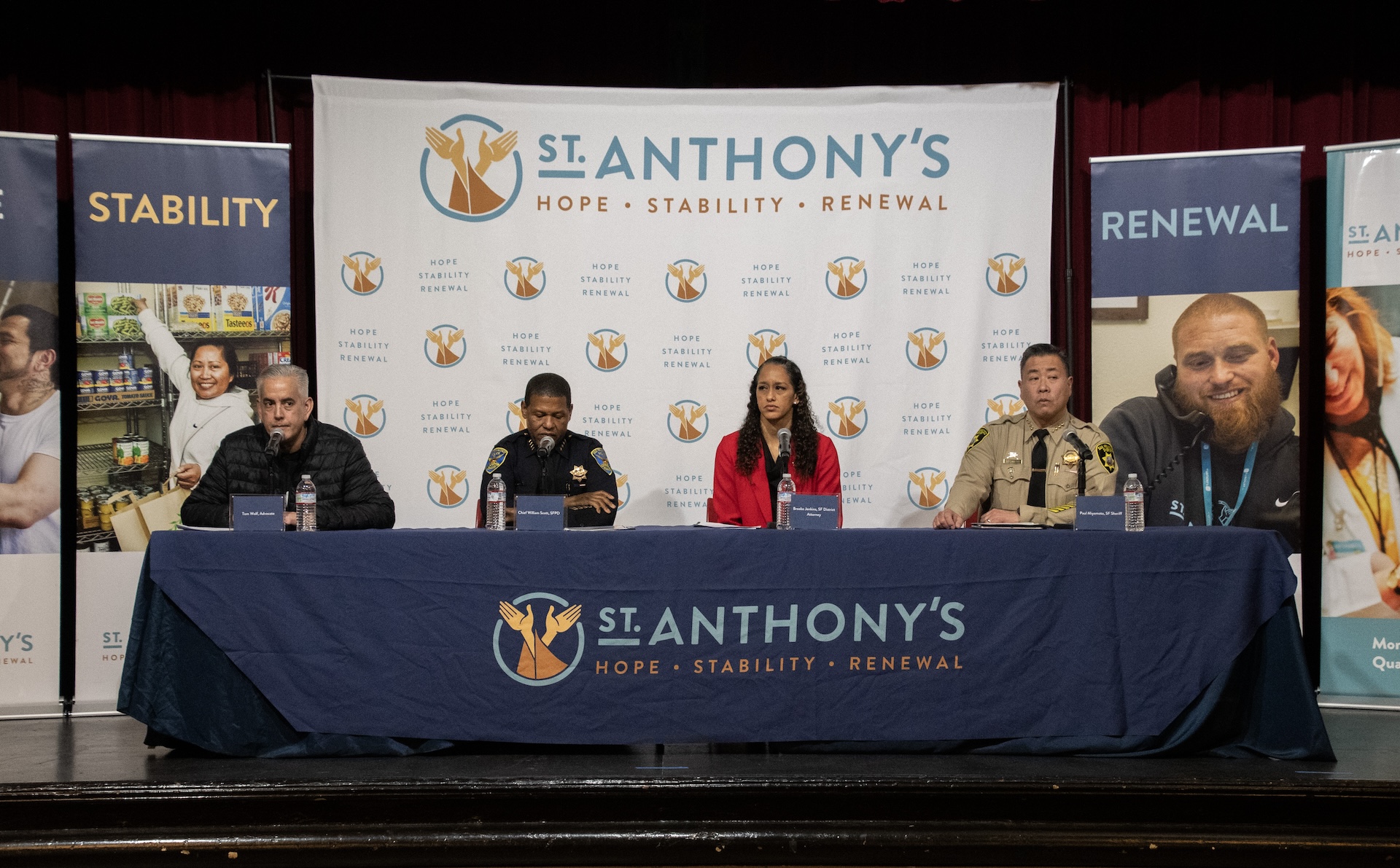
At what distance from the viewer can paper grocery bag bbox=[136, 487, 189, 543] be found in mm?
4273

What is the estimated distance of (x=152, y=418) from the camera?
4312mm

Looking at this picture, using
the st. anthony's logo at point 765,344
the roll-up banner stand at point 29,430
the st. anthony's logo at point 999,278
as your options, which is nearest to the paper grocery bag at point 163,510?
the roll-up banner stand at point 29,430

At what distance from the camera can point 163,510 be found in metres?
4.30

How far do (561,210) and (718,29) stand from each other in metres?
1.17

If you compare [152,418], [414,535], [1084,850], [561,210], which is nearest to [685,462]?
[561,210]

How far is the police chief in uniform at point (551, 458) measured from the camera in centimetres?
358

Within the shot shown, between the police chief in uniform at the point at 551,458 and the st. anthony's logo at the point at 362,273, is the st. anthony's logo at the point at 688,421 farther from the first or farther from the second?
the st. anthony's logo at the point at 362,273

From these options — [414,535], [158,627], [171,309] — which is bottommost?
[158,627]

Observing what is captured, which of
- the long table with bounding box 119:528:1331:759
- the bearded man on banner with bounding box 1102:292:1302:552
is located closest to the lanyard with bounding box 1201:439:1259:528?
the bearded man on banner with bounding box 1102:292:1302:552

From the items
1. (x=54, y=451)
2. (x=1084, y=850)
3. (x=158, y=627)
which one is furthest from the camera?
(x=54, y=451)

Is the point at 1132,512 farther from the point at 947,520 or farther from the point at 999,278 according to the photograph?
the point at 999,278

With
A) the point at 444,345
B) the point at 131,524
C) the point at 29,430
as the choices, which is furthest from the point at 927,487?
the point at 29,430

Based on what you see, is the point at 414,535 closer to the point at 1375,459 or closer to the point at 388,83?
the point at 388,83

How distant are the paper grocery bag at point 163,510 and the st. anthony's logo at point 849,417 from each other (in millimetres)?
2747
